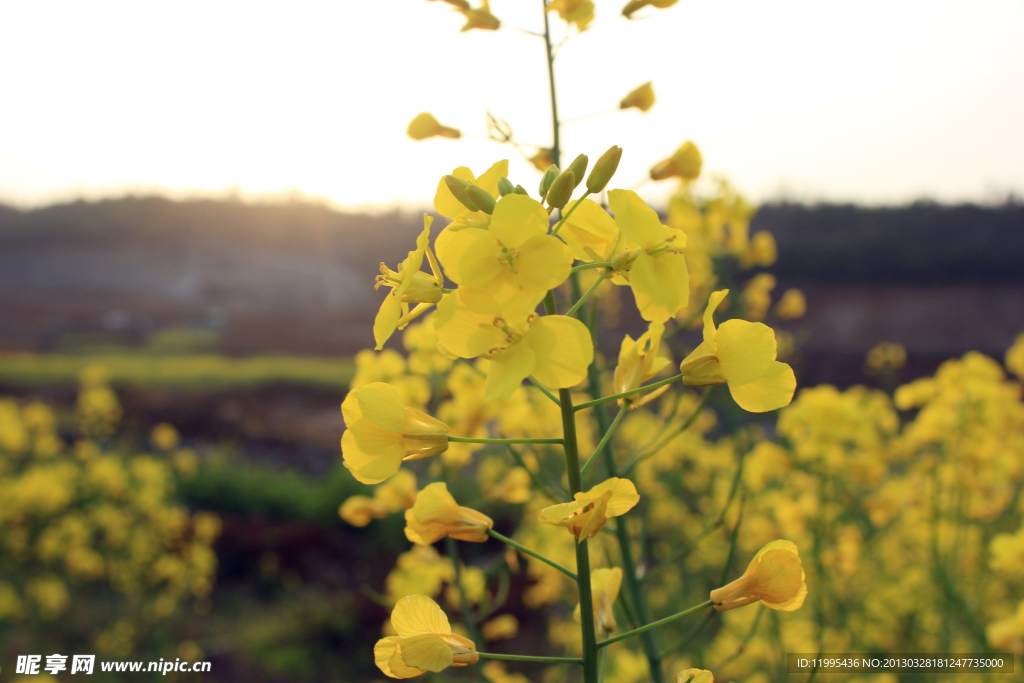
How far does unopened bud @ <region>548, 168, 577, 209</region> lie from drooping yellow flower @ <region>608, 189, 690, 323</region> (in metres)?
0.05

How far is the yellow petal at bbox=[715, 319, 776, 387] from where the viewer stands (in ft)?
2.35

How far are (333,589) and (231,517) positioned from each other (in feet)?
6.30

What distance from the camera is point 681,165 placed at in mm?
1456

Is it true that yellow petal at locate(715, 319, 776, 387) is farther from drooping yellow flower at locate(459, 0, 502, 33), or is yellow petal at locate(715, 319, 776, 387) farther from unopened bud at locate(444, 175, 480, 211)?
drooping yellow flower at locate(459, 0, 502, 33)

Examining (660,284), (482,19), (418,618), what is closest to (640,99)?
(482,19)

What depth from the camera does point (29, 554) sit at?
508cm

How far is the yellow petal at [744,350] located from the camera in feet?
2.35

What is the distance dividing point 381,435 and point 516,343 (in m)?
0.22

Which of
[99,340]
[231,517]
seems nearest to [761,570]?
[231,517]

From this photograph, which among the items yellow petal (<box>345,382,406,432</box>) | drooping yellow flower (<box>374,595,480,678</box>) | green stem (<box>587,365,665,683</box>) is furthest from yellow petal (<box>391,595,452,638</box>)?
green stem (<box>587,365,665,683</box>)

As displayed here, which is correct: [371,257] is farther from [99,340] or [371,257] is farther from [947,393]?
[947,393]

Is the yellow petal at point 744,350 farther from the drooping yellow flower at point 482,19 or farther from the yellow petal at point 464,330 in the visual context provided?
the drooping yellow flower at point 482,19

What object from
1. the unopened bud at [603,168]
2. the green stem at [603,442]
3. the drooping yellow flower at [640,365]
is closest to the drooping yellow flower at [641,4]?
the unopened bud at [603,168]

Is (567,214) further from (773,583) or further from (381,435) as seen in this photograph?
(773,583)
